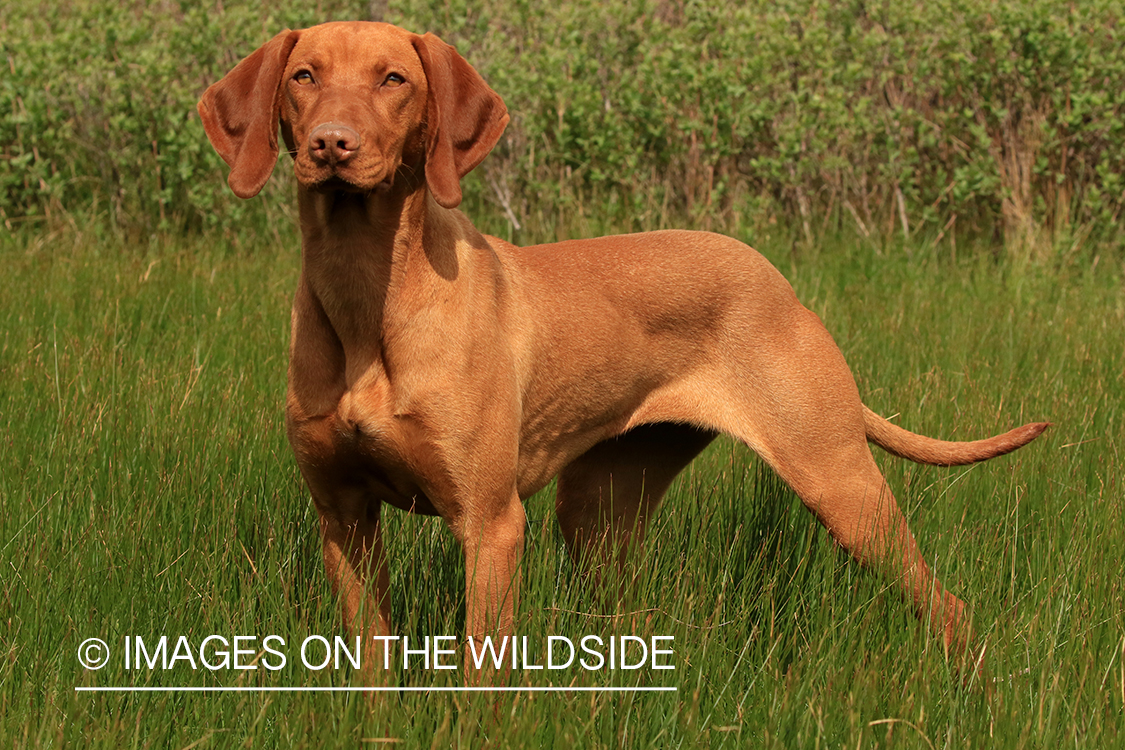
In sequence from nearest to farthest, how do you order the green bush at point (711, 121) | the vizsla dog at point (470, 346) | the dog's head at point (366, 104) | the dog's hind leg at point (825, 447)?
the dog's head at point (366, 104), the vizsla dog at point (470, 346), the dog's hind leg at point (825, 447), the green bush at point (711, 121)

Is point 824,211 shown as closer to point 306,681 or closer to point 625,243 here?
point 625,243

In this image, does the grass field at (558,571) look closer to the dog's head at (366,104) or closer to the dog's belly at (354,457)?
the dog's belly at (354,457)

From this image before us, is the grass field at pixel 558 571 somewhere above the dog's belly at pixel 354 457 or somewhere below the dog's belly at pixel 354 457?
below

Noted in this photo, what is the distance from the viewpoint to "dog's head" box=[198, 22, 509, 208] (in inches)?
120

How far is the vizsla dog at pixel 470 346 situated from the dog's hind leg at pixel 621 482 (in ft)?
0.98

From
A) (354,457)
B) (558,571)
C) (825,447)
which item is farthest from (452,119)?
(558,571)

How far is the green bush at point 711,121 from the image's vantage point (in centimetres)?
883

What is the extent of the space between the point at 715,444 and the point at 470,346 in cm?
210

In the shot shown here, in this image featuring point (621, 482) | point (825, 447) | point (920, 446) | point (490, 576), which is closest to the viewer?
point (490, 576)

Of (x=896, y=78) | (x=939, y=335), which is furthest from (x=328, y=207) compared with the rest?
(x=896, y=78)

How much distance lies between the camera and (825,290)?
24.2 ft

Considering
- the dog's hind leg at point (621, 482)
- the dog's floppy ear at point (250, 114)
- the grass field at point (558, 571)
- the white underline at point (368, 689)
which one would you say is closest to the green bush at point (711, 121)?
the grass field at point (558, 571)

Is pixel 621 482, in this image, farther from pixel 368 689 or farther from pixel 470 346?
pixel 368 689

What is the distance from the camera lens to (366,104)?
3.01 metres
